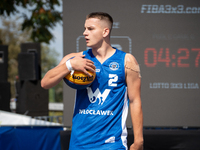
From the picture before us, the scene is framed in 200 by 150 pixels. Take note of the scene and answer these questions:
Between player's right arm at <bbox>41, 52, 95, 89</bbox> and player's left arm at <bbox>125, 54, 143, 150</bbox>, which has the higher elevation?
player's right arm at <bbox>41, 52, 95, 89</bbox>

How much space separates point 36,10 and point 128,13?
29.5ft

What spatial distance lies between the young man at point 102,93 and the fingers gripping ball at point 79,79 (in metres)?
0.08

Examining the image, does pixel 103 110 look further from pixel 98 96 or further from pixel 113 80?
pixel 113 80

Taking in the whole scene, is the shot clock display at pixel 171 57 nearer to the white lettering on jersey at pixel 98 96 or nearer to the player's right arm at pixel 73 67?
the white lettering on jersey at pixel 98 96

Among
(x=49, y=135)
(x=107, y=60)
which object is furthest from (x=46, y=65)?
(x=107, y=60)

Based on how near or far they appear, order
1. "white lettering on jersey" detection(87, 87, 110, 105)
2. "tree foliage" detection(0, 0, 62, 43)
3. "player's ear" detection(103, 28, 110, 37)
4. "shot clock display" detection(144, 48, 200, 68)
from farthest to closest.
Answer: "tree foliage" detection(0, 0, 62, 43), "shot clock display" detection(144, 48, 200, 68), "player's ear" detection(103, 28, 110, 37), "white lettering on jersey" detection(87, 87, 110, 105)

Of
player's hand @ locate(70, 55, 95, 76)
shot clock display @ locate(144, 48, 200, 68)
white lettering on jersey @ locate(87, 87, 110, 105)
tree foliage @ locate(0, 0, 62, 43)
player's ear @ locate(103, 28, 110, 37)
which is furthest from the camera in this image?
tree foliage @ locate(0, 0, 62, 43)

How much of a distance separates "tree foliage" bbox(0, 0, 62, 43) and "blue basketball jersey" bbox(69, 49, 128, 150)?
36.6 ft

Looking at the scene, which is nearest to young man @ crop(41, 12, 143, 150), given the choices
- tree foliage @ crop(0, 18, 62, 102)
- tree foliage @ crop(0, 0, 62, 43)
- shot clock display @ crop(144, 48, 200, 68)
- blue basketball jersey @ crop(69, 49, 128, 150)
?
blue basketball jersey @ crop(69, 49, 128, 150)

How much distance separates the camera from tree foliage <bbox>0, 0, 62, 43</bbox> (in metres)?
13.1

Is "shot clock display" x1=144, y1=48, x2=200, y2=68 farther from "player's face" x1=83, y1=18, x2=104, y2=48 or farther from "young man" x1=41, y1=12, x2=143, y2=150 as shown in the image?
"player's face" x1=83, y1=18, x2=104, y2=48

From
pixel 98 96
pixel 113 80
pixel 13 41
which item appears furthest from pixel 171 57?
pixel 13 41

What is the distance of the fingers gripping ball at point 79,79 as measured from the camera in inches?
97.0

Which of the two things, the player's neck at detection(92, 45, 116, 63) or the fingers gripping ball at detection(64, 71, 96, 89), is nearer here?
the fingers gripping ball at detection(64, 71, 96, 89)
